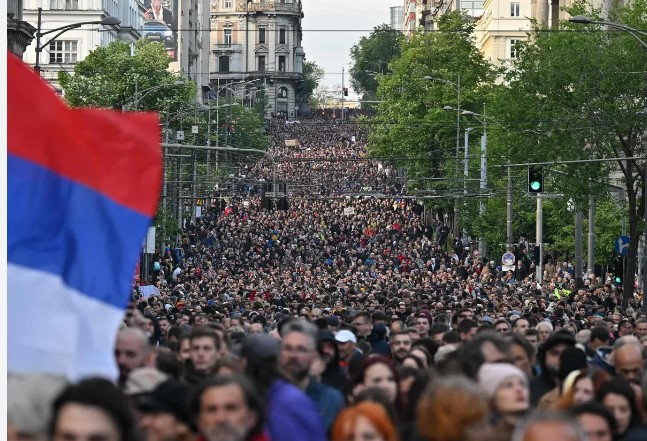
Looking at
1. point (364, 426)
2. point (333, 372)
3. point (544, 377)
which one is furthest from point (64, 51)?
point (364, 426)

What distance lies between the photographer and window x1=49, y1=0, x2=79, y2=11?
405 feet

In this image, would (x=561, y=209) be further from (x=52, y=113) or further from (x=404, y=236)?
(x=52, y=113)

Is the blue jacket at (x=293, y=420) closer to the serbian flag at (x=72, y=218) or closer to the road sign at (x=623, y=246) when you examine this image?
the serbian flag at (x=72, y=218)

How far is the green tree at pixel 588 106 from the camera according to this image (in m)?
50.0

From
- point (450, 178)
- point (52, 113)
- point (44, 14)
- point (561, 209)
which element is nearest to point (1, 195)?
point (52, 113)

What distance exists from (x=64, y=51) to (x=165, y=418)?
114m

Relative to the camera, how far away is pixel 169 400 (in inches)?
400

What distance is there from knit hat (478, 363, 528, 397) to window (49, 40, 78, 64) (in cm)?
11169

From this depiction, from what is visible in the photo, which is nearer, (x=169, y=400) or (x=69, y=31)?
(x=169, y=400)

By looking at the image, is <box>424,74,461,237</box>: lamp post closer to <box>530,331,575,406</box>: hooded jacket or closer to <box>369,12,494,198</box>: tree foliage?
<box>369,12,494,198</box>: tree foliage

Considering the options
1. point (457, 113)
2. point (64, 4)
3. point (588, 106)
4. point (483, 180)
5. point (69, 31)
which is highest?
point (64, 4)

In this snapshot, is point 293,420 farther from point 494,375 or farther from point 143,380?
point 494,375

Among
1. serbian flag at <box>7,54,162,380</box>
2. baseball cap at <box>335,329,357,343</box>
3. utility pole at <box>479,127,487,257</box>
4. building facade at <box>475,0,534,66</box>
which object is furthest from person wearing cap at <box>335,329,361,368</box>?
building facade at <box>475,0,534,66</box>

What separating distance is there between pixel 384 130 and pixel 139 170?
94.0 meters
